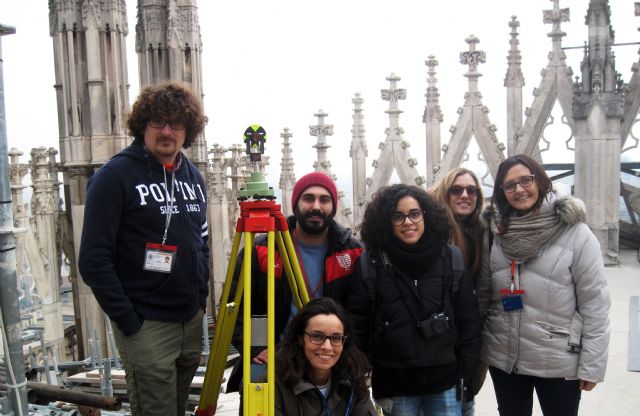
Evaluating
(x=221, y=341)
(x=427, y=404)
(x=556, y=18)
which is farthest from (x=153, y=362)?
(x=556, y=18)

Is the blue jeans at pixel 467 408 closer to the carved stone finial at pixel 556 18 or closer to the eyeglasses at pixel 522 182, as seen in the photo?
the eyeglasses at pixel 522 182

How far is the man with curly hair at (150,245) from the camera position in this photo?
9.02ft

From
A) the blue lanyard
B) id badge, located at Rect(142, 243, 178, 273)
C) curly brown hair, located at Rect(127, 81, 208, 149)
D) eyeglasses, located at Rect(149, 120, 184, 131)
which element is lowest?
the blue lanyard

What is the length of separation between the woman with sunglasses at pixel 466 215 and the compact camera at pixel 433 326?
44 centimetres

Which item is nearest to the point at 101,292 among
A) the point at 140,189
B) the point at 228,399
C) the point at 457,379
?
the point at 140,189

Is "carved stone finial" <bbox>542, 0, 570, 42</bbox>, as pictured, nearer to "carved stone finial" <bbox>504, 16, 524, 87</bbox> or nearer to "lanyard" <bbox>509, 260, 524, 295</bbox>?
"carved stone finial" <bbox>504, 16, 524, 87</bbox>

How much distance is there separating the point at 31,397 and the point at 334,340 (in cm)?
212

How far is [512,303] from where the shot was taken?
10.6 feet

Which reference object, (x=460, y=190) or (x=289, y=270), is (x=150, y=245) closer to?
(x=289, y=270)

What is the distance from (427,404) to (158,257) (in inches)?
54.6

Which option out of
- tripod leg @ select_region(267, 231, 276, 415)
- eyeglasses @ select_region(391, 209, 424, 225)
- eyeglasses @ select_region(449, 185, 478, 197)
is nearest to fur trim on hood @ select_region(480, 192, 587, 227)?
eyeglasses @ select_region(449, 185, 478, 197)

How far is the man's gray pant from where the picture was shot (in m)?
2.87

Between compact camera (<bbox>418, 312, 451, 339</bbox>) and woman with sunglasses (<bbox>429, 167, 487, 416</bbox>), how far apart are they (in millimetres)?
436

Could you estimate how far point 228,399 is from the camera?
209 inches
